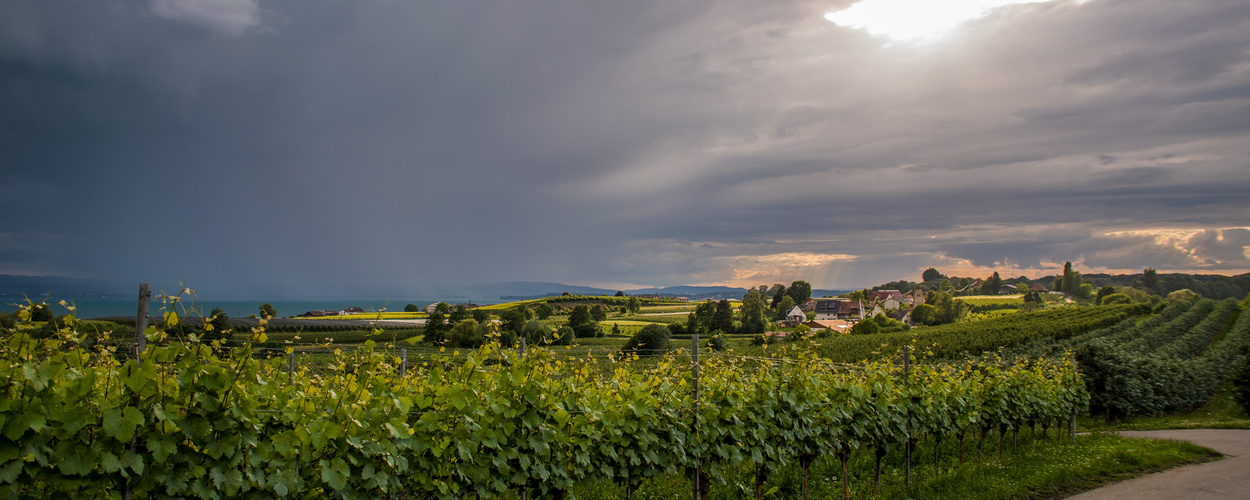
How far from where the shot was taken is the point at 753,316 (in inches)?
3388

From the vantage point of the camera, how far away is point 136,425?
2693 millimetres

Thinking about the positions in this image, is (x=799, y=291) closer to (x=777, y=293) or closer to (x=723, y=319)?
(x=777, y=293)

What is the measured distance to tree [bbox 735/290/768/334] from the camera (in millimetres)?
84750

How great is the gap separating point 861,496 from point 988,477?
228 centimetres

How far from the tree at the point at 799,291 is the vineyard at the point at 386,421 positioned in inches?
4751

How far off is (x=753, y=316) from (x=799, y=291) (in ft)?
141

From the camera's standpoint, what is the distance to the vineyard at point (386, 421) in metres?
2.68

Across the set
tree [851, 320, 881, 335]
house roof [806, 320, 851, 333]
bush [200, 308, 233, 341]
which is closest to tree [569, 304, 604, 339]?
tree [851, 320, 881, 335]

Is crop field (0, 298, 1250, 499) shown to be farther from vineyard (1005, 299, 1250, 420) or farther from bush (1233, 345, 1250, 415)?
bush (1233, 345, 1250, 415)

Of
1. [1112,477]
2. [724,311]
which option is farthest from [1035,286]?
[1112,477]

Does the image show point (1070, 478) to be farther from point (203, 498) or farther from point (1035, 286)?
point (1035, 286)

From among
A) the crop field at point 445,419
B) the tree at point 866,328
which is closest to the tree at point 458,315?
the crop field at point 445,419

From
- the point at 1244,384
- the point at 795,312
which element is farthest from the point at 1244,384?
the point at 795,312

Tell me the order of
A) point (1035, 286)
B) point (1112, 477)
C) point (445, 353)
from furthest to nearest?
point (1035, 286)
point (1112, 477)
point (445, 353)
